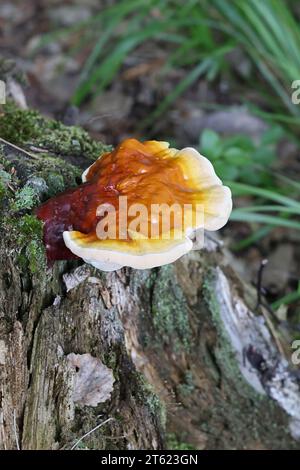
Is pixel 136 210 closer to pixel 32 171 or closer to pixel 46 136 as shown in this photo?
pixel 32 171

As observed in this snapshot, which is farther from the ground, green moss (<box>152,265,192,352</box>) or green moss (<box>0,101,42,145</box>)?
green moss (<box>0,101,42,145</box>)

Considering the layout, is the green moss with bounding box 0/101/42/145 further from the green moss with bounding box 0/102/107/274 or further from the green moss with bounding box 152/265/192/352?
the green moss with bounding box 152/265/192/352

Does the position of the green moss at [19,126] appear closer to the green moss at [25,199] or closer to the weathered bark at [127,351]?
the weathered bark at [127,351]

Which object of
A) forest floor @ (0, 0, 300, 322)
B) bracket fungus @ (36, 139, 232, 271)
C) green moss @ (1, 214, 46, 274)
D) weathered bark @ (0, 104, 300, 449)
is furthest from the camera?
forest floor @ (0, 0, 300, 322)

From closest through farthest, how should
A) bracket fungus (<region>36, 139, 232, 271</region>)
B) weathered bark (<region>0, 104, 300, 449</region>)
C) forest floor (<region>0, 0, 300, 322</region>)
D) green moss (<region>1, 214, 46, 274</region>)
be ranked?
bracket fungus (<region>36, 139, 232, 271</region>) → green moss (<region>1, 214, 46, 274</region>) → weathered bark (<region>0, 104, 300, 449</region>) → forest floor (<region>0, 0, 300, 322</region>)

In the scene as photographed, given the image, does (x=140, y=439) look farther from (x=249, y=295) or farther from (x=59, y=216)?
(x=59, y=216)

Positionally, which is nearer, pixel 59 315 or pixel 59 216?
pixel 59 216

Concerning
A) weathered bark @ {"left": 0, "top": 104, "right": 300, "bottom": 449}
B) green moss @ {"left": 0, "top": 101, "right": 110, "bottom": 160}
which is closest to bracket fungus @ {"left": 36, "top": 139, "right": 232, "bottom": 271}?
weathered bark @ {"left": 0, "top": 104, "right": 300, "bottom": 449}

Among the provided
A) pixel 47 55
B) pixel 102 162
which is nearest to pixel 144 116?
pixel 47 55
